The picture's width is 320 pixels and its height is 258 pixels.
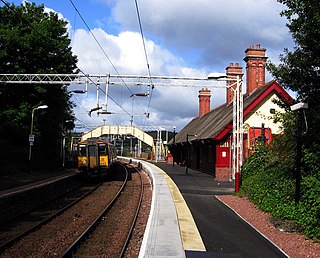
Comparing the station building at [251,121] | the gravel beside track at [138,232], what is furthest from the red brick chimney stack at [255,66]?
the gravel beside track at [138,232]

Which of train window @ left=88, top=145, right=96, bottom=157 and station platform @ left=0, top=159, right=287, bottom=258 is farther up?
train window @ left=88, top=145, right=96, bottom=157

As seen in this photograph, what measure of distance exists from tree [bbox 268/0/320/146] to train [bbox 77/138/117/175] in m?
15.7

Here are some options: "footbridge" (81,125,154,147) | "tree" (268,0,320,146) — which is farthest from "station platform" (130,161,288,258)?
"footbridge" (81,125,154,147)

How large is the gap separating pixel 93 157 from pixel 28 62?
10780 millimetres

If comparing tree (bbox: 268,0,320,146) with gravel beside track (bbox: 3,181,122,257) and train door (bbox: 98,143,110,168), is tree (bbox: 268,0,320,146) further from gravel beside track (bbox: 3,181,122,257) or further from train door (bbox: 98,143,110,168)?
train door (bbox: 98,143,110,168)

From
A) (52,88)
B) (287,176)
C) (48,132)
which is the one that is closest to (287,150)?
(287,176)

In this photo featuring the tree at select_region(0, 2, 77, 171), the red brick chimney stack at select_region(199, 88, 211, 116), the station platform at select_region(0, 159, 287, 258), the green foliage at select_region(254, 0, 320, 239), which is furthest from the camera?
the red brick chimney stack at select_region(199, 88, 211, 116)

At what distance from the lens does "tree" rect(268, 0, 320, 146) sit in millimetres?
11297

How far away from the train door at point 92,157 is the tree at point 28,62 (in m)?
6.43

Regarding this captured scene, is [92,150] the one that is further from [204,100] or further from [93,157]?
[204,100]

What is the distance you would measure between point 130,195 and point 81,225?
8588 millimetres

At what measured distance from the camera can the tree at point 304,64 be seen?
1130cm

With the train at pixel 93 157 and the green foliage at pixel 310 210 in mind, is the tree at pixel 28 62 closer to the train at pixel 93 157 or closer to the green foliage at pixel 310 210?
the train at pixel 93 157

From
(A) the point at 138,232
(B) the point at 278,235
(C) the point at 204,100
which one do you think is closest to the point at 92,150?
(A) the point at 138,232
